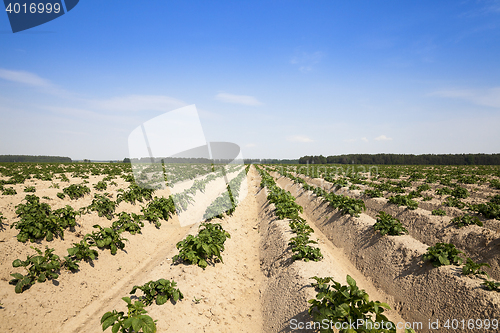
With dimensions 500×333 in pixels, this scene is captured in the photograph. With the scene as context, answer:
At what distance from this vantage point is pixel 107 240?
8.08 metres

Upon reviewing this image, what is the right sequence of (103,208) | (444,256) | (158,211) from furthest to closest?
(158,211), (103,208), (444,256)

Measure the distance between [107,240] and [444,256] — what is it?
35.4 ft

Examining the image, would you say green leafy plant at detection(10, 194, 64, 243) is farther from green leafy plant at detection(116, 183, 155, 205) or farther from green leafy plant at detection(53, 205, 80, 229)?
green leafy plant at detection(116, 183, 155, 205)

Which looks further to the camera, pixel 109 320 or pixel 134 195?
pixel 134 195

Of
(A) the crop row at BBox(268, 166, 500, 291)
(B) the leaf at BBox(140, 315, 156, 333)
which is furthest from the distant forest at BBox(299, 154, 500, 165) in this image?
(B) the leaf at BBox(140, 315, 156, 333)

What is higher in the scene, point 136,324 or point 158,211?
point 158,211

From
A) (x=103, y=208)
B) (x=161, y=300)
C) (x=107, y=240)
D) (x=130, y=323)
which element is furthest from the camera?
(x=103, y=208)

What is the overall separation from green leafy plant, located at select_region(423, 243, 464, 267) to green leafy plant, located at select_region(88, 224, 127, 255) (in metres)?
10.3

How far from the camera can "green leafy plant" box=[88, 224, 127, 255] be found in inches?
314

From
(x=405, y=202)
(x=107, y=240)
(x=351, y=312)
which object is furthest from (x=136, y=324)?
(x=405, y=202)

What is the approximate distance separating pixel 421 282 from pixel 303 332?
13.5ft

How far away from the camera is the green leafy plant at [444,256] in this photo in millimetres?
6116

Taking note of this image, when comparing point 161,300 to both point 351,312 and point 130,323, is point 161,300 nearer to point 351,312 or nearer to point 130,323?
point 130,323

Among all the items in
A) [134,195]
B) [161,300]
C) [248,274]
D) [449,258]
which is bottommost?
[248,274]
